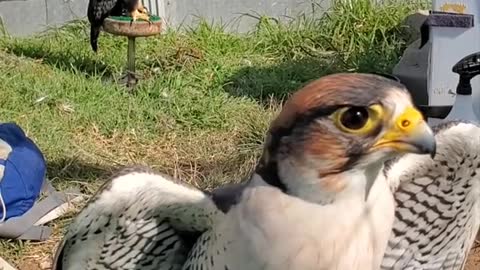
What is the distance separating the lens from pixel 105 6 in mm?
6156

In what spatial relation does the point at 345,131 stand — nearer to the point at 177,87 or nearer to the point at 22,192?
the point at 22,192

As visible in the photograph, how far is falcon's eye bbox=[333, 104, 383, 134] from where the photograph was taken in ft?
5.45

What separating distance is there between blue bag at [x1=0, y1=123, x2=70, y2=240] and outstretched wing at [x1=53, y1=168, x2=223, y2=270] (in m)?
1.60

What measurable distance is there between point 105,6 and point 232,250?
4.44m

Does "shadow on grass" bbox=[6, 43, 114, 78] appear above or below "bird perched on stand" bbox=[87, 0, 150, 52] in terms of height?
below

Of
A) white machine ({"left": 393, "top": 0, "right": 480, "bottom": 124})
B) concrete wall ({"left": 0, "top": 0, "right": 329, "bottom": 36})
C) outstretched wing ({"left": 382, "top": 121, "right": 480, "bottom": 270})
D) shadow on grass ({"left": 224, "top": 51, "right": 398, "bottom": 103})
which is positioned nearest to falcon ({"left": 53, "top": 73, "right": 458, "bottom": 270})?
outstretched wing ({"left": 382, "top": 121, "right": 480, "bottom": 270})

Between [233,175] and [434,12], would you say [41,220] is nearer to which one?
[233,175]

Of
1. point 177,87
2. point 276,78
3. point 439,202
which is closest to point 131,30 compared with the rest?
point 177,87

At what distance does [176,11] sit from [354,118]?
5441 millimetres

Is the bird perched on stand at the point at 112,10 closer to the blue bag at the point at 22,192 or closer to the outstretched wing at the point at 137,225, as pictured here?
the blue bag at the point at 22,192

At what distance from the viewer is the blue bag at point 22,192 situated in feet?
12.8

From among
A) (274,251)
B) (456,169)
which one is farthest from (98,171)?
(274,251)

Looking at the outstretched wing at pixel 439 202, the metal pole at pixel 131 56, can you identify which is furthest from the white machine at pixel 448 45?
the metal pole at pixel 131 56

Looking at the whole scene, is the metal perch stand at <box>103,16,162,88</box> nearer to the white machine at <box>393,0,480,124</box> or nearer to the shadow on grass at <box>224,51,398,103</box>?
the shadow on grass at <box>224,51,398,103</box>
